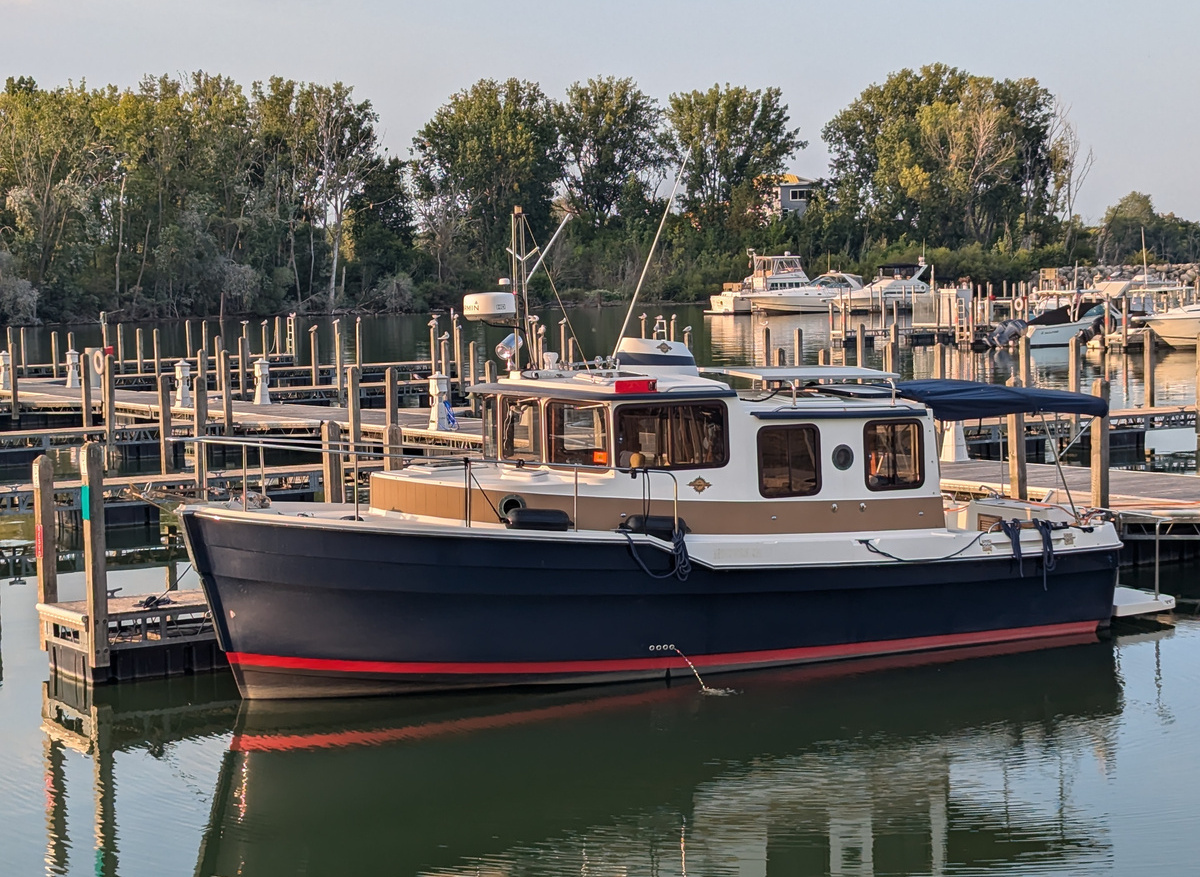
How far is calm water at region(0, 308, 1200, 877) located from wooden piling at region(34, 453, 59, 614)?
988 mm

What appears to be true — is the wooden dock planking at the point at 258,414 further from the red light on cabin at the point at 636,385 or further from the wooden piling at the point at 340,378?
the red light on cabin at the point at 636,385

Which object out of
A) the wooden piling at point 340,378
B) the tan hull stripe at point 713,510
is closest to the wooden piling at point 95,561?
the tan hull stripe at point 713,510

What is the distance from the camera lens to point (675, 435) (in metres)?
14.9

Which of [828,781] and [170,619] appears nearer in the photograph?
[828,781]

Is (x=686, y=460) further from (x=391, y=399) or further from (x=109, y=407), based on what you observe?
(x=109, y=407)

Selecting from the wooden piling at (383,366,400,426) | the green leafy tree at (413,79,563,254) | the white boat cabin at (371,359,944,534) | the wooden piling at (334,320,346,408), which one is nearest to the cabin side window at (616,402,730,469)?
the white boat cabin at (371,359,944,534)

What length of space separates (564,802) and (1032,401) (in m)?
7.29

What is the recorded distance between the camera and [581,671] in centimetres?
1482

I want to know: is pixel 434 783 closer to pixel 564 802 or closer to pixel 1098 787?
pixel 564 802

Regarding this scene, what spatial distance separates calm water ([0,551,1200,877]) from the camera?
39.3 feet

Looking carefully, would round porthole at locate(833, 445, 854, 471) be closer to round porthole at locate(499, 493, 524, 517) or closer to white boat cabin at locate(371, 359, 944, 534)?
white boat cabin at locate(371, 359, 944, 534)

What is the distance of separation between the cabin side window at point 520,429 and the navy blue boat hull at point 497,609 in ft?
5.05

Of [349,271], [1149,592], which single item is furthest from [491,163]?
[1149,592]

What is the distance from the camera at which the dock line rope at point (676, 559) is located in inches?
565
